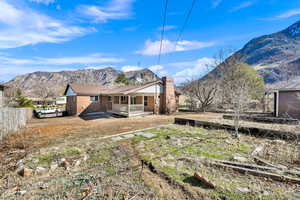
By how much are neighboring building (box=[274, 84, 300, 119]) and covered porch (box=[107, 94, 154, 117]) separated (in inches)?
456

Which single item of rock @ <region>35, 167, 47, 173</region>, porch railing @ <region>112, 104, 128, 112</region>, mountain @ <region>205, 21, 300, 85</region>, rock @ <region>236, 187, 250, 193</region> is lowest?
rock @ <region>35, 167, 47, 173</region>

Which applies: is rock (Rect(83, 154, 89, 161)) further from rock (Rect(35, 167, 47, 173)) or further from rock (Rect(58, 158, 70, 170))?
rock (Rect(35, 167, 47, 173))

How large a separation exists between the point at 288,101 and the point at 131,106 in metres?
13.9

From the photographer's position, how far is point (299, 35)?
355 feet

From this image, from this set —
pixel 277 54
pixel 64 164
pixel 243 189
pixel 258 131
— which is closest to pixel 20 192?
pixel 64 164

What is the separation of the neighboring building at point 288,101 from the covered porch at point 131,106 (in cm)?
1158

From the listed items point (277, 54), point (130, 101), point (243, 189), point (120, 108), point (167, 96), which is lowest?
point (243, 189)

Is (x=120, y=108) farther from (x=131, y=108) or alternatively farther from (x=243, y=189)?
(x=243, y=189)

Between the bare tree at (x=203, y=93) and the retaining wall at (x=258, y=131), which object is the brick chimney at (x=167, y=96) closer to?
the bare tree at (x=203, y=93)

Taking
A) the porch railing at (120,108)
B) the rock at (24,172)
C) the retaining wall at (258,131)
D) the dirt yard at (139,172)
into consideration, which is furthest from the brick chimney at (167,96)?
the rock at (24,172)

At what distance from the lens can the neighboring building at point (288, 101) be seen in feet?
33.9

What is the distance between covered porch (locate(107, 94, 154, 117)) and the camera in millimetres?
14758

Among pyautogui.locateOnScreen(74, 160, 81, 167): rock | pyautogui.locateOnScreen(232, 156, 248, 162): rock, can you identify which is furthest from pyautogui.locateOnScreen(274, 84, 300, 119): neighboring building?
pyautogui.locateOnScreen(74, 160, 81, 167): rock

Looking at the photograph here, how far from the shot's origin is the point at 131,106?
1494 cm
